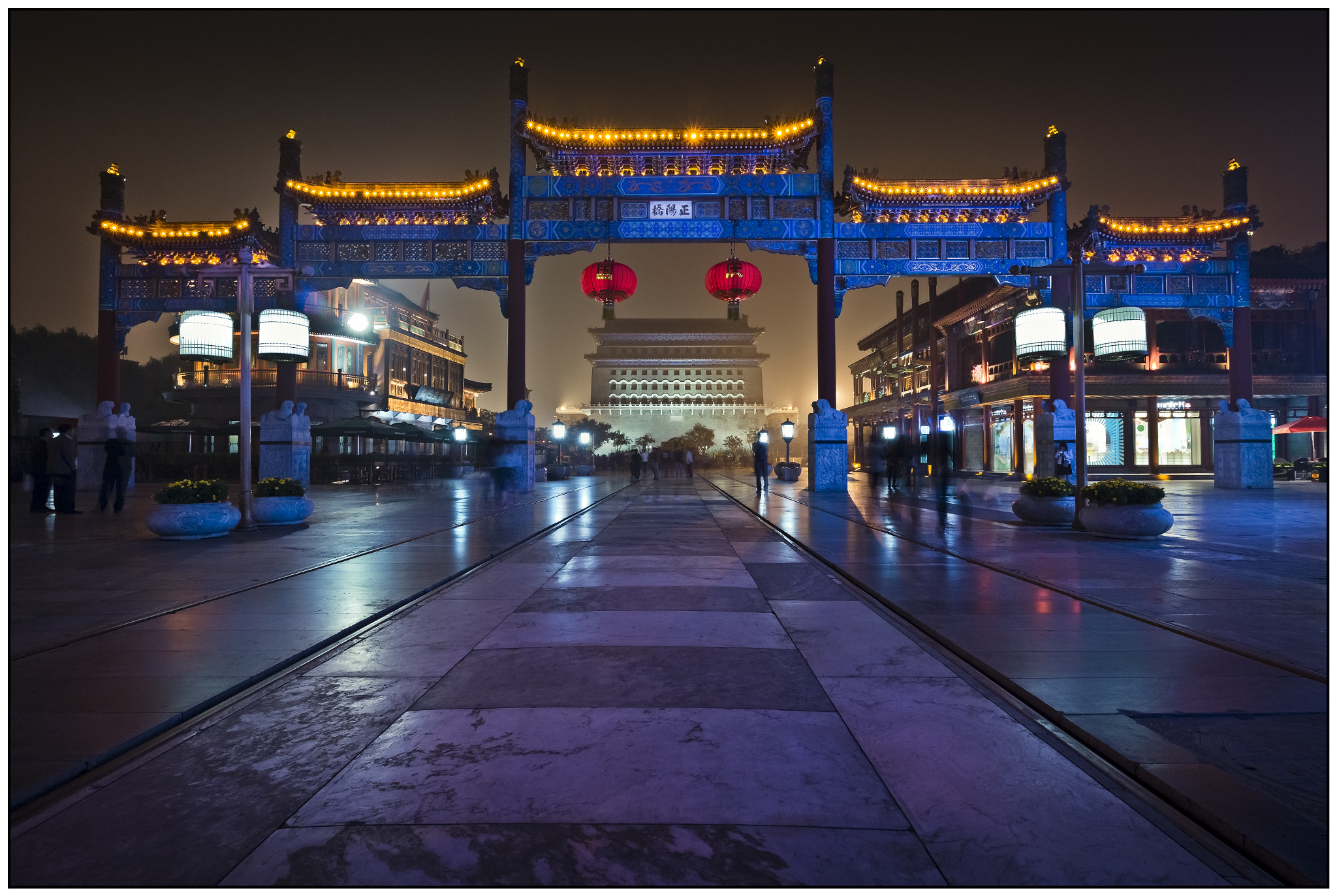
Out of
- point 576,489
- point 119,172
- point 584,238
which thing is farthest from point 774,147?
point 119,172

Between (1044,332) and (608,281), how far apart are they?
447 inches

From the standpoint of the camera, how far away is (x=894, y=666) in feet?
12.2

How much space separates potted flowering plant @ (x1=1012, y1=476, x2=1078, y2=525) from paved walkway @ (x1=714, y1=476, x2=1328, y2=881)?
86cm

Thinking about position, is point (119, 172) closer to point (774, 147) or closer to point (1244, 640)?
point (774, 147)

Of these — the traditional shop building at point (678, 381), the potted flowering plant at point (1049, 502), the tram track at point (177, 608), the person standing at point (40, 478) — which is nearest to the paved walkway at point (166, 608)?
the tram track at point (177, 608)

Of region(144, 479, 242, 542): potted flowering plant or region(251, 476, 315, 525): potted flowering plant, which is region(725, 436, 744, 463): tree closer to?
region(251, 476, 315, 525): potted flowering plant

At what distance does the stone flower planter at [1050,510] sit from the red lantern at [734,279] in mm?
10274

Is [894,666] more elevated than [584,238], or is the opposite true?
[584,238]

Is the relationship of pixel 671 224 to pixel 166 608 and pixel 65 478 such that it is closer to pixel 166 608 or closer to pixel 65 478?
pixel 65 478

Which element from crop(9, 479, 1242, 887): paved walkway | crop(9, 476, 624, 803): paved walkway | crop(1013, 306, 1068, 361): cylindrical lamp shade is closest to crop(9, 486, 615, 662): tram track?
crop(9, 476, 624, 803): paved walkway

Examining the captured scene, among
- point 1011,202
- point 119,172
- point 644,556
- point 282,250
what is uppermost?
point 119,172

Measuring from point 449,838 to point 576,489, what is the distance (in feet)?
69.4

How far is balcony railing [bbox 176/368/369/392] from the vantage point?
1414 inches

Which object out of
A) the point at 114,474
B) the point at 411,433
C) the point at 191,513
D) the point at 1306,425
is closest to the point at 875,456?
the point at 191,513
